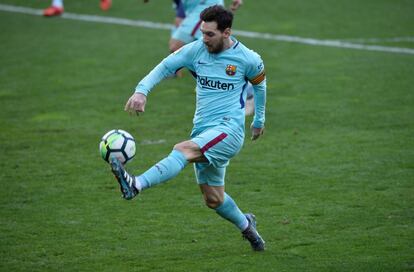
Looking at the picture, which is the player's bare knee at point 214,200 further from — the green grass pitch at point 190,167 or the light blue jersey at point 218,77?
the light blue jersey at point 218,77

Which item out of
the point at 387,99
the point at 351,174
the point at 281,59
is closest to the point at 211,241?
the point at 351,174

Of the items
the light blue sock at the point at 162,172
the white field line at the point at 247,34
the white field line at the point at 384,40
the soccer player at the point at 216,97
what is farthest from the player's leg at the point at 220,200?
the white field line at the point at 384,40

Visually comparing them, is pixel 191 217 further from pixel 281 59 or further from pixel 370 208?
pixel 281 59

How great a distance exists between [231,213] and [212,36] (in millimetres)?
1716

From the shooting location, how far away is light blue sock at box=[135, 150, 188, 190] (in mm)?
7223

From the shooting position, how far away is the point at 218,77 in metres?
7.91

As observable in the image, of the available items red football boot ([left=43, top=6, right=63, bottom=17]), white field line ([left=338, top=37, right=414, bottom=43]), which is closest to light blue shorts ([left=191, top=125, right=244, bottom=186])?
white field line ([left=338, top=37, right=414, bottom=43])

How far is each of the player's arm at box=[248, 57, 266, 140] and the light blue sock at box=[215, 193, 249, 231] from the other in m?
0.69

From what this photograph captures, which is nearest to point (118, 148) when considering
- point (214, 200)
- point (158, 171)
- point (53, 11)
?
point (158, 171)

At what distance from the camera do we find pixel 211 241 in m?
8.58

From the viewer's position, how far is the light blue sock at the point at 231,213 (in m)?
8.20

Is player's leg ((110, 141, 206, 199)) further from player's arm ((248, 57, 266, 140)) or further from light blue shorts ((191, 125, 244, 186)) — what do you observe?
player's arm ((248, 57, 266, 140))

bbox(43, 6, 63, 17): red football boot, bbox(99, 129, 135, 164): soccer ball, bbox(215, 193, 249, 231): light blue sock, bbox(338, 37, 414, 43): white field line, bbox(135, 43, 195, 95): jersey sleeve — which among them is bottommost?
bbox(43, 6, 63, 17): red football boot

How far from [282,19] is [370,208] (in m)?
12.0
